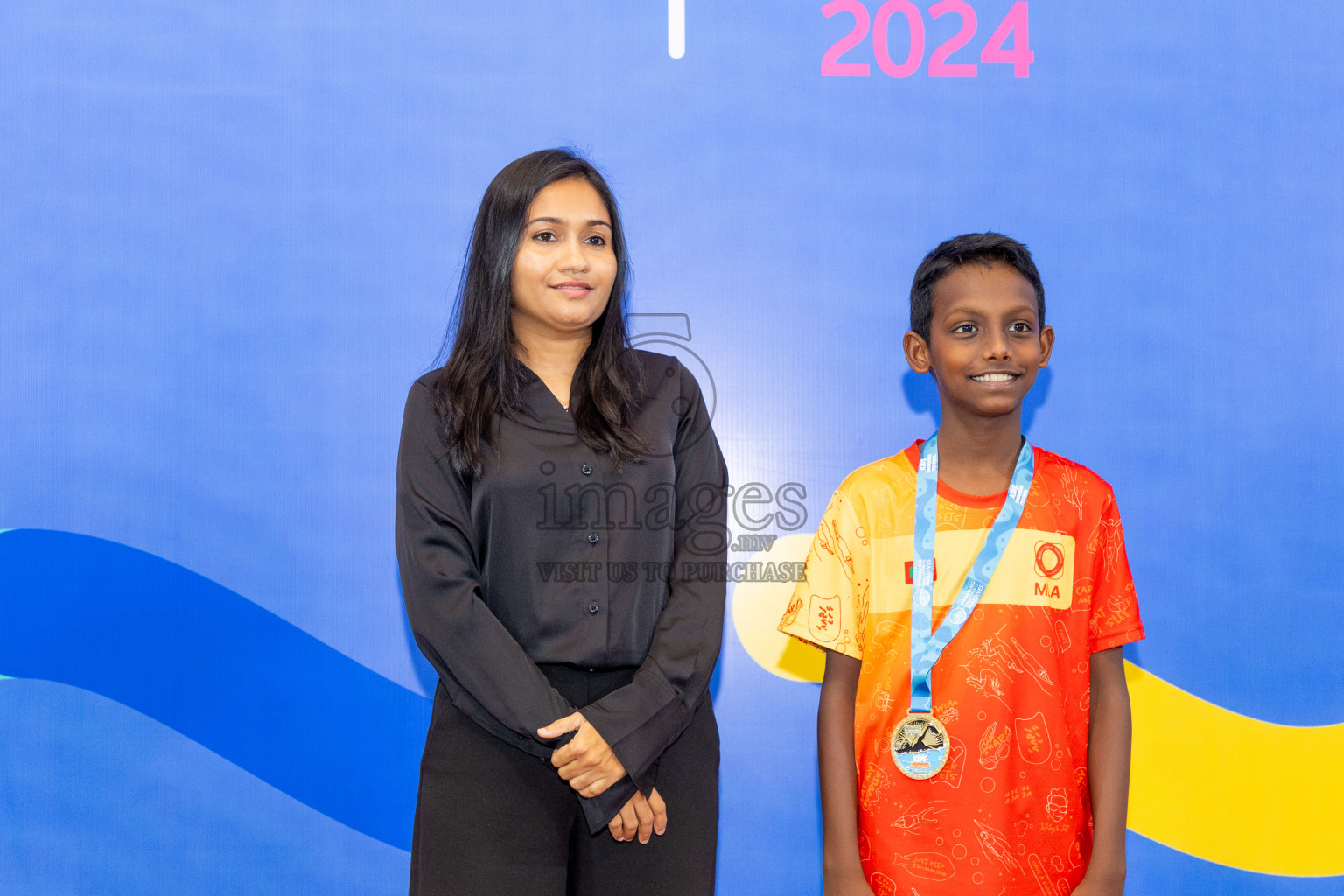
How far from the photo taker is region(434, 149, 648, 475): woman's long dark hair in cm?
150

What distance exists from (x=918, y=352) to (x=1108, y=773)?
0.72 metres

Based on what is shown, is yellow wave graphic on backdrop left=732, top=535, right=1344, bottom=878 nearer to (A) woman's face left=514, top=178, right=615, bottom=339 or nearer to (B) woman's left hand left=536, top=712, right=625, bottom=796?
(B) woman's left hand left=536, top=712, right=625, bottom=796

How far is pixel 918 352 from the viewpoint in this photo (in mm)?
1689

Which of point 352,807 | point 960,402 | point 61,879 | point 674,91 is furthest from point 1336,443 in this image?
point 61,879

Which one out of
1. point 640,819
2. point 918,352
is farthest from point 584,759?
point 918,352

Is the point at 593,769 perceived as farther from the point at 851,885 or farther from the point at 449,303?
the point at 449,303

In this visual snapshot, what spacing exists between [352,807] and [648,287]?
134 centimetres

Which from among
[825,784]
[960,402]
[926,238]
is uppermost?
[926,238]

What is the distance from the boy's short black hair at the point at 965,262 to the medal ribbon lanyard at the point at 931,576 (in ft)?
0.87

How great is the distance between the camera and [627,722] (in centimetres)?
138

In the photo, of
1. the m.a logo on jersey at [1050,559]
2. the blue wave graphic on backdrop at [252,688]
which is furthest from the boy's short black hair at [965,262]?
the blue wave graphic on backdrop at [252,688]

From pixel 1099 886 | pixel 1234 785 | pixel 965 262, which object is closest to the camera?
pixel 1099 886

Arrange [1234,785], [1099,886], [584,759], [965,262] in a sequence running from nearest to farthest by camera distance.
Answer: [584,759], [1099,886], [965,262], [1234,785]

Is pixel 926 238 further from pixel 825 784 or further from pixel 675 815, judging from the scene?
pixel 675 815
